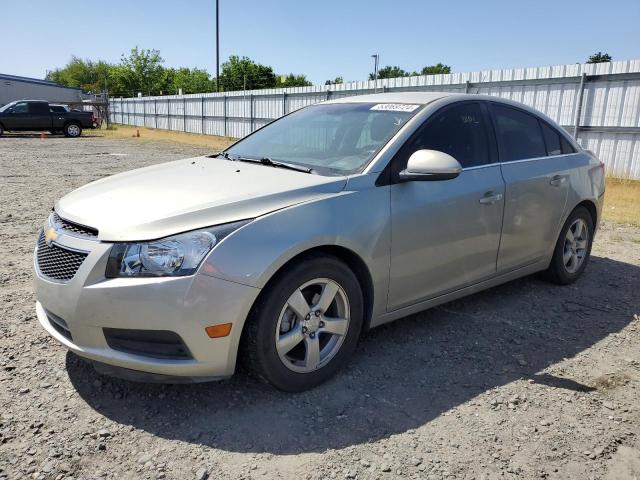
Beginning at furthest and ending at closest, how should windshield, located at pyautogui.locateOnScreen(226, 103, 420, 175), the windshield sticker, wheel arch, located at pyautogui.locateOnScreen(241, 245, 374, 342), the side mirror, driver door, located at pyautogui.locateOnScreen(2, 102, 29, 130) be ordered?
1. driver door, located at pyautogui.locateOnScreen(2, 102, 29, 130)
2. the windshield sticker
3. windshield, located at pyautogui.locateOnScreen(226, 103, 420, 175)
4. the side mirror
5. wheel arch, located at pyautogui.locateOnScreen(241, 245, 374, 342)

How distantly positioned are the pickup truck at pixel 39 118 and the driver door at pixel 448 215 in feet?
88.7

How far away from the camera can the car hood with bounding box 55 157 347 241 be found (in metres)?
2.62

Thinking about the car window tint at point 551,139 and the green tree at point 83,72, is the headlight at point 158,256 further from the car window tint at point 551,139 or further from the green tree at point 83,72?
the green tree at point 83,72

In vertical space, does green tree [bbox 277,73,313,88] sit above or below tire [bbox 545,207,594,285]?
above

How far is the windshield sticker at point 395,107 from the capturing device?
145 inches

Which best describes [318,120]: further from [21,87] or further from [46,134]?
[21,87]

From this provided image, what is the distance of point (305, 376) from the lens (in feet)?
9.71

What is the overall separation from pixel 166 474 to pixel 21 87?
60.6m

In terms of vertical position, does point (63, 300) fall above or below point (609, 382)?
above

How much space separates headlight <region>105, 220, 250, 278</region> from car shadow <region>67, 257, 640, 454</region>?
802 millimetres

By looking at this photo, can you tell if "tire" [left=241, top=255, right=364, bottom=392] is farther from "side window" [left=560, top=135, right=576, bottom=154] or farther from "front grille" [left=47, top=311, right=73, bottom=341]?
"side window" [left=560, top=135, right=576, bottom=154]

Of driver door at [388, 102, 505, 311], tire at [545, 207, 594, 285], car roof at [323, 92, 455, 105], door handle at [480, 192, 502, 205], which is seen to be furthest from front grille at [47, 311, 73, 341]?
tire at [545, 207, 594, 285]

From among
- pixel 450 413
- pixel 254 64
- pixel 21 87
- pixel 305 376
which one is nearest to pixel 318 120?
pixel 305 376

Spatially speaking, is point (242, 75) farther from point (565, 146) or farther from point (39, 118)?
point (565, 146)
